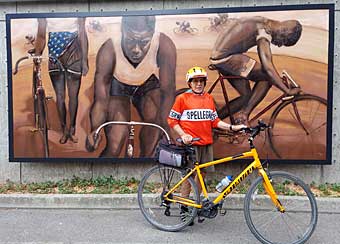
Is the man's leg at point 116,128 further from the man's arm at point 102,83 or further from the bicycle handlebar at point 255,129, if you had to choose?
the bicycle handlebar at point 255,129

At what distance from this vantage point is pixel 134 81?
538cm

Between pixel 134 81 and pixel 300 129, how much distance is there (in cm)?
239

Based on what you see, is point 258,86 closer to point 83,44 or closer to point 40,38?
point 83,44

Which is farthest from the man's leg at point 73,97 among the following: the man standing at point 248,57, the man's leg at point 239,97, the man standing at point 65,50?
the man's leg at point 239,97

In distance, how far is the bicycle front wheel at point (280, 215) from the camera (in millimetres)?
3803

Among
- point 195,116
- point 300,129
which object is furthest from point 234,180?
point 300,129

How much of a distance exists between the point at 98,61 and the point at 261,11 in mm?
2349

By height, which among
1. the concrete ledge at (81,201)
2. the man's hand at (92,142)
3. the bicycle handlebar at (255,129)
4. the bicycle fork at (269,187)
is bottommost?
the concrete ledge at (81,201)

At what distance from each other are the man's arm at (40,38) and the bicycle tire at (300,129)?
3393 mm

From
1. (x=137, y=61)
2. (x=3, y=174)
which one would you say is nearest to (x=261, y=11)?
(x=137, y=61)

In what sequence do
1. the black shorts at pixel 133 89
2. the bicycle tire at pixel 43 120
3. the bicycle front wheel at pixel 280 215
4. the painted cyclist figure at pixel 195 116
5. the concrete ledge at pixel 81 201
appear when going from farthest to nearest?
the bicycle tire at pixel 43 120, the black shorts at pixel 133 89, the concrete ledge at pixel 81 201, the painted cyclist figure at pixel 195 116, the bicycle front wheel at pixel 280 215

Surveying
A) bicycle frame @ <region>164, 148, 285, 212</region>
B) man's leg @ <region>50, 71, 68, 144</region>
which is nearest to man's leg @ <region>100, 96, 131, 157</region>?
man's leg @ <region>50, 71, 68, 144</region>

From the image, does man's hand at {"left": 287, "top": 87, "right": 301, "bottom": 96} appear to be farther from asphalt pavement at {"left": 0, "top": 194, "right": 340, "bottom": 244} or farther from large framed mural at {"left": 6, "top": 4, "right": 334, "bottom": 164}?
asphalt pavement at {"left": 0, "top": 194, "right": 340, "bottom": 244}

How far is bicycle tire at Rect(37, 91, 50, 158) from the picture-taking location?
5.48 m
